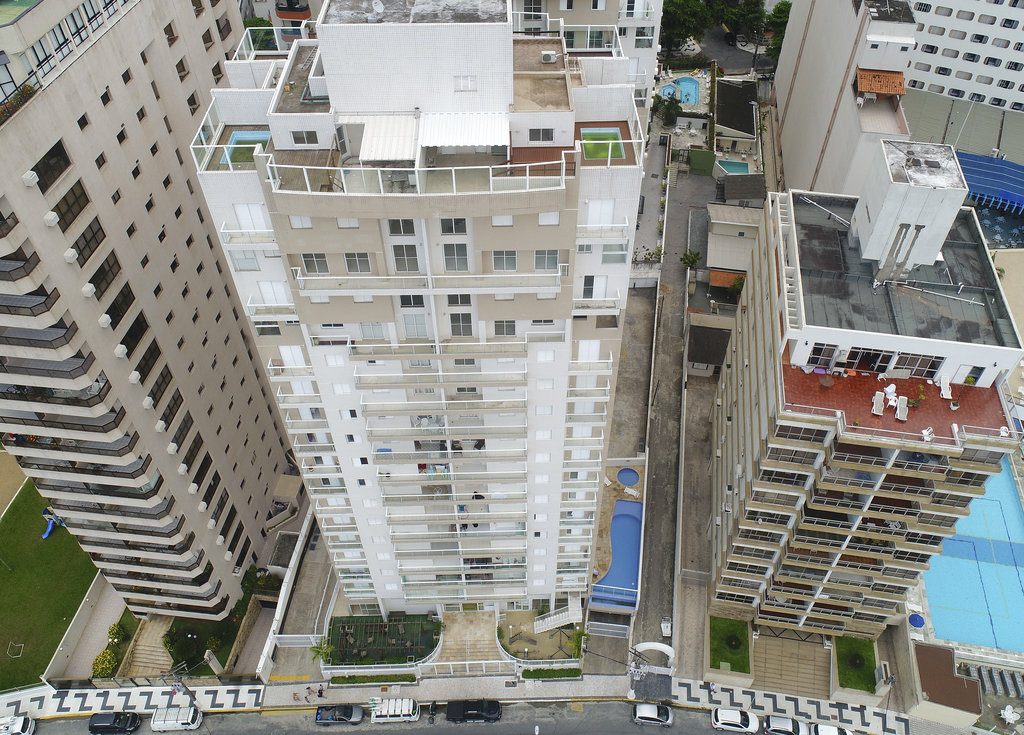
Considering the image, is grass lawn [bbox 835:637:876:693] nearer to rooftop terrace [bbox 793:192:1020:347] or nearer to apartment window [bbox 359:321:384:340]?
rooftop terrace [bbox 793:192:1020:347]

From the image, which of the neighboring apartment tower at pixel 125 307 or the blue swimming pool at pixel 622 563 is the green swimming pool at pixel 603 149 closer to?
the neighboring apartment tower at pixel 125 307

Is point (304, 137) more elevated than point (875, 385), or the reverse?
point (875, 385)

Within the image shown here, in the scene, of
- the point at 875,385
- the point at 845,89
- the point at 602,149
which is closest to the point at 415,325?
the point at 602,149

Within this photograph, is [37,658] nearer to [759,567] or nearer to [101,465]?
[101,465]

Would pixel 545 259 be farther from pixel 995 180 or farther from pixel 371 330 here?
pixel 995 180

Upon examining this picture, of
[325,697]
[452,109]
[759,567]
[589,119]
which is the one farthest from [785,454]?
[325,697]

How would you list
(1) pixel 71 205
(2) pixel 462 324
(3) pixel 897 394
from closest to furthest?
(2) pixel 462 324
(1) pixel 71 205
(3) pixel 897 394

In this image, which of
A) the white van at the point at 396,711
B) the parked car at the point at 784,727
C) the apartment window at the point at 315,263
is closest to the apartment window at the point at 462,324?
the apartment window at the point at 315,263
